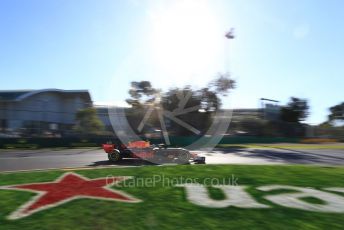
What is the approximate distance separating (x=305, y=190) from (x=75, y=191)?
14.2ft

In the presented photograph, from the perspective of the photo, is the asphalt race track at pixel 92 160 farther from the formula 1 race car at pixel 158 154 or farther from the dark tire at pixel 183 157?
the dark tire at pixel 183 157

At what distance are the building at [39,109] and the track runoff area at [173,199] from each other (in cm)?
2180

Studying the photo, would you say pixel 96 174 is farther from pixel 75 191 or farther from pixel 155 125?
pixel 155 125

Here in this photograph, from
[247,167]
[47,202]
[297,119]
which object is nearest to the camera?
[47,202]

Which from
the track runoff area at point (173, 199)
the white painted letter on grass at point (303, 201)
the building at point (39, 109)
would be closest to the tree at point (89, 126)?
the building at point (39, 109)

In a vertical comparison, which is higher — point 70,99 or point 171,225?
point 70,99

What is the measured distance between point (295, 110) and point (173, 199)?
172 ft

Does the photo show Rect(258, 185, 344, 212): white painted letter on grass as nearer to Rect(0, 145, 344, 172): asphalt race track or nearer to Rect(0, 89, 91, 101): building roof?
Rect(0, 145, 344, 172): asphalt race track

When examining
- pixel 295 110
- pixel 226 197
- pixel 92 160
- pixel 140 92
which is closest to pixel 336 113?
pixel 295 110

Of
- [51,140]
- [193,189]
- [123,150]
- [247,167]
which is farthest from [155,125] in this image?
[193,189]

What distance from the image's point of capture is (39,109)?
4353 cm

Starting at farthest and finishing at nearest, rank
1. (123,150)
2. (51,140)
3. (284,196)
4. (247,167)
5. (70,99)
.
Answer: (70,99)
(51,140)
(123,150)
(247,167)
(284,196)

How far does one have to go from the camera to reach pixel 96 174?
8.57 m

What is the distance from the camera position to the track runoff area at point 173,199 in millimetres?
5504
